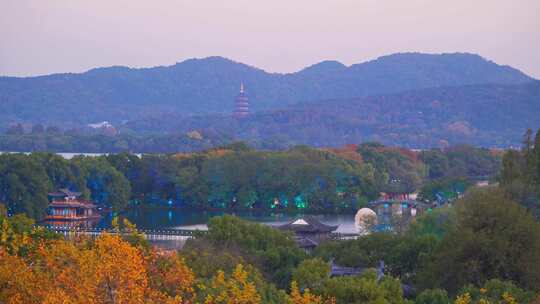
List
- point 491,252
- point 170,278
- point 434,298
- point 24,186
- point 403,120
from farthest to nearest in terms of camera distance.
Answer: point 403,120, point 24,186, point 491,252, point 434,298, point 170,278

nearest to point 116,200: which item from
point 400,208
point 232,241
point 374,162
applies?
point 400,208

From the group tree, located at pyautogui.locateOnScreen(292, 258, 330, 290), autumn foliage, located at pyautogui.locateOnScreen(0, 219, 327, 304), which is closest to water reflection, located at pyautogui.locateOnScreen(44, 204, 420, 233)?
tree, located at pyautogui.locateOnScreen(292, 258, 330, 290)

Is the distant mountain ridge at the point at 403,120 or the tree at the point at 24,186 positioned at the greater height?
the distant mountain ridge at the point at 403,120

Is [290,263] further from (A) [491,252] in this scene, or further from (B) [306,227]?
(B) [306,227]

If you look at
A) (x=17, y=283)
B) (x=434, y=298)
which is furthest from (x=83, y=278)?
(x=434, y=298)

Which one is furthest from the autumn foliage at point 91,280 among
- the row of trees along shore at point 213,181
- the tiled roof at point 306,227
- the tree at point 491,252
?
the row of trees along shore at point 213,181

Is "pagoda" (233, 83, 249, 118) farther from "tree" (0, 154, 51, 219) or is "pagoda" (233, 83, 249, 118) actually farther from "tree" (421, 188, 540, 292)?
"tree" (421, 188, 540, 292)

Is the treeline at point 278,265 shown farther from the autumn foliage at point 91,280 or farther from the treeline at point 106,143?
the treeline at point 106,143
